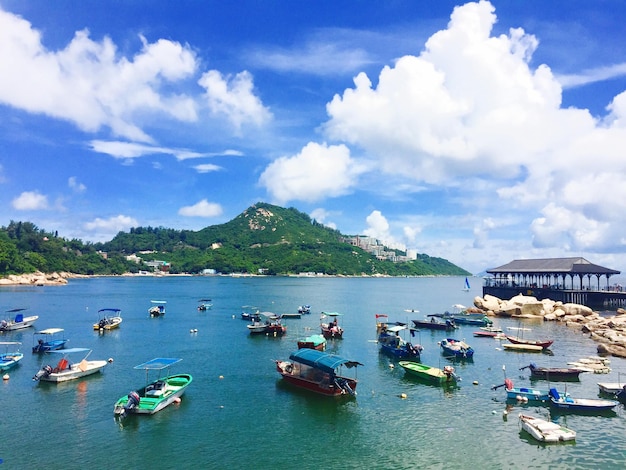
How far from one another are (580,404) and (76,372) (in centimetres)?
4182

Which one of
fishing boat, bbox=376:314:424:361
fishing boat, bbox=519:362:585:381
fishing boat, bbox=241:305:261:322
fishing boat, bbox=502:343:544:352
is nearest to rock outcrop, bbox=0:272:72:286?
fishing boat, bbox=241:305:261:322

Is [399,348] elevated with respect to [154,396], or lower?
elevated

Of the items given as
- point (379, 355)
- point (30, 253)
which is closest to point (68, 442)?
point (379, 355)

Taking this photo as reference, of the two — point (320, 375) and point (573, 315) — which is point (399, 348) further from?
point (573, 315)

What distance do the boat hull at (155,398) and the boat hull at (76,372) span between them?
9.59 metres

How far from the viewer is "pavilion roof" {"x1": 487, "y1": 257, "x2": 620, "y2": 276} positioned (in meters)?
87.2

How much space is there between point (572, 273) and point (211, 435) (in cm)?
8575

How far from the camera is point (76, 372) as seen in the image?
1522 inches

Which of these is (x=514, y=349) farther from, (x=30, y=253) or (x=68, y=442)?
(x=30, y=253)

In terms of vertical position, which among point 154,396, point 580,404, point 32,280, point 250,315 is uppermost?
point 32,280

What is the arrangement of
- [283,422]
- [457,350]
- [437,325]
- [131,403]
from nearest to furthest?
[131,403]
[283,422]
[457,350]
[437,325]

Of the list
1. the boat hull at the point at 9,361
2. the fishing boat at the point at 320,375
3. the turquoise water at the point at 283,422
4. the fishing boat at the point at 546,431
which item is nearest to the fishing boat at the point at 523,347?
the turquoise water at the point at 283,422

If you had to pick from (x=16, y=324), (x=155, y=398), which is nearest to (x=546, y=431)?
(x=155, y=398)

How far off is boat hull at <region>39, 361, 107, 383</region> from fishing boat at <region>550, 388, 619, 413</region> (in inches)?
1565
